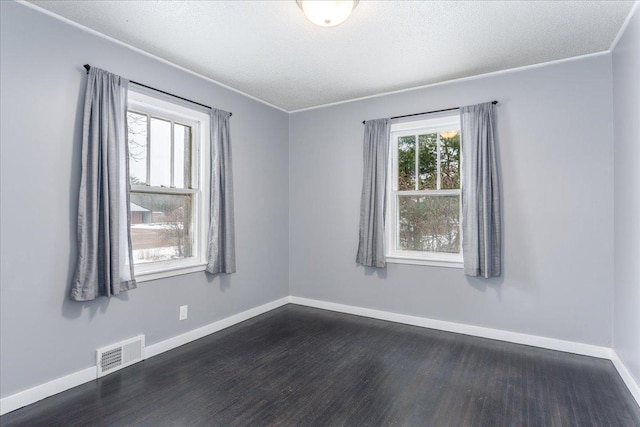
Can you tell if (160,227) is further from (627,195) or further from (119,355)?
(627,195)

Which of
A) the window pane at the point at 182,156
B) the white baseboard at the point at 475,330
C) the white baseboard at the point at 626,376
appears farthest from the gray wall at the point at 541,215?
the window pane at the point at 182,156

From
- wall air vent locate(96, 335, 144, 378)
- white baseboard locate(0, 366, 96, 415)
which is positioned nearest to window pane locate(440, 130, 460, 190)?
wall air vent locate(96, 335, 144, 378)

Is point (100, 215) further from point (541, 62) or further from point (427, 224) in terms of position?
point (541, 62)

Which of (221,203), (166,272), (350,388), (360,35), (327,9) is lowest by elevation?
(350,388)

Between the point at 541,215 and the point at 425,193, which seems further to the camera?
the point at 425,193

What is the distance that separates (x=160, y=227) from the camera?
3.39 meters

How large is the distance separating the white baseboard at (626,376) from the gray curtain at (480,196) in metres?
1.10

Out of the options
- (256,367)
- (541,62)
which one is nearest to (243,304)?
(256,367)

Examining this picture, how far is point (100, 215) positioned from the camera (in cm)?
272

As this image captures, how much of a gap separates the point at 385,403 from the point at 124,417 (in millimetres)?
1700

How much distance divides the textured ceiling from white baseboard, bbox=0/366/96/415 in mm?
2640

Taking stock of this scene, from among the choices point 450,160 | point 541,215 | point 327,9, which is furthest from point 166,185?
point 541,215

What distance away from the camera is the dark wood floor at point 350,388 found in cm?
223

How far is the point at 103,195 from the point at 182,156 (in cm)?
104
